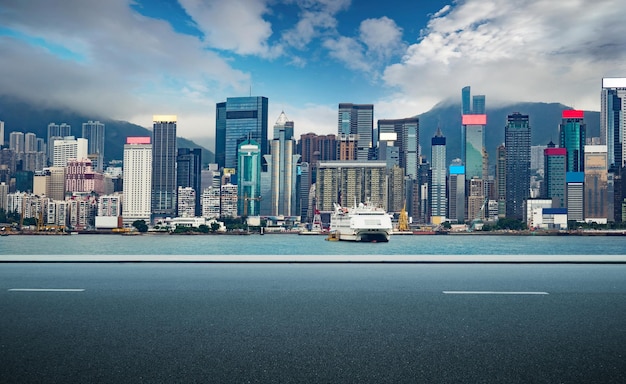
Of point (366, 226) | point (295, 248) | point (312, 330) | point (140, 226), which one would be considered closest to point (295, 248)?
point (295, 248)

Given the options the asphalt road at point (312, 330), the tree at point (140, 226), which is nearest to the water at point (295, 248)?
the asphalt road at point (312, 330)

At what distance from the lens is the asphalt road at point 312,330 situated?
4977 mm

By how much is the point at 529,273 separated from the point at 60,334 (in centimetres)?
1063

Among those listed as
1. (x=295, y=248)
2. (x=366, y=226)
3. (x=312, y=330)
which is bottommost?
(x=295, y=248)

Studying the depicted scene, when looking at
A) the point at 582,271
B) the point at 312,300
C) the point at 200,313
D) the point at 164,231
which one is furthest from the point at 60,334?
the point at 164,231

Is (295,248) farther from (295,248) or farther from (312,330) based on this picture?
(312,330)

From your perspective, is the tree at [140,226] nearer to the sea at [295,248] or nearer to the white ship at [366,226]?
the sea at [295,248]

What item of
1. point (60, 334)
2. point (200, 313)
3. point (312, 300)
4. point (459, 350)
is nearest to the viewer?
point (459, 350)

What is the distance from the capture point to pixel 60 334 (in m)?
6.35

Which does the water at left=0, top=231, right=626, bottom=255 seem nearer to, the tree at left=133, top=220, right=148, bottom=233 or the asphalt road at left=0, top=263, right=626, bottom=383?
the asphalt road at left=0, top=263, right=626, bottom=383

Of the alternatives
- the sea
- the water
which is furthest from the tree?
the water

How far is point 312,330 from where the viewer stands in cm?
655

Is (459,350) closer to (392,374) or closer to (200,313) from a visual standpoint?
(392,374)

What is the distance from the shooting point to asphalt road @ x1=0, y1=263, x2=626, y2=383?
498 centimetres
